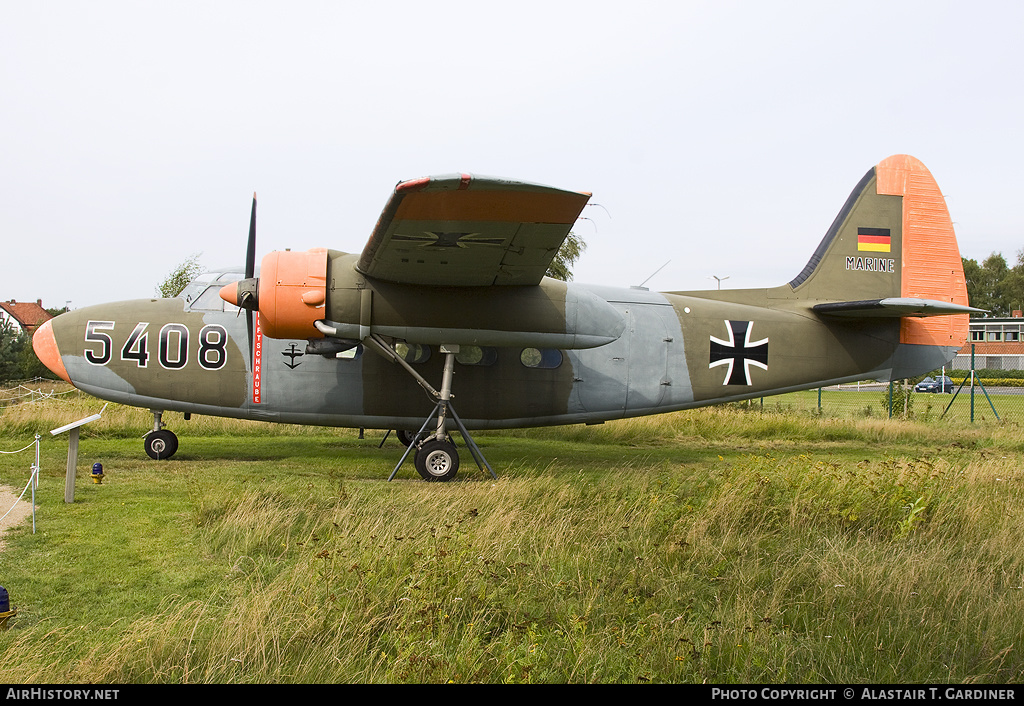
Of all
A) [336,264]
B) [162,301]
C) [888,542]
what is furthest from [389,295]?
[888,542]

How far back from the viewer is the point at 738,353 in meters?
11.8

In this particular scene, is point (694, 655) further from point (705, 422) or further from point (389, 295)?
point (705, 422)

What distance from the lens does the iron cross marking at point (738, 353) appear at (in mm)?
11789

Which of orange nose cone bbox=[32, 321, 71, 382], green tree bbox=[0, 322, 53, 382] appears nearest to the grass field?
orange nose cone bbox=[32, 321, 71, 382]

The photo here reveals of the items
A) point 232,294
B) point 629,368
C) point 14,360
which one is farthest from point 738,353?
point 14,360

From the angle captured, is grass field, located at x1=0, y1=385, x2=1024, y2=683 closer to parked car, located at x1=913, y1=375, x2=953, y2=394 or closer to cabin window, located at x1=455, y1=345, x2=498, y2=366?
cabin window, located at x1=455, y1=345, x2=498, y2=366

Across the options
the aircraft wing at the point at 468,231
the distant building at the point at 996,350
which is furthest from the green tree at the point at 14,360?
the distant building at the point at 996,350

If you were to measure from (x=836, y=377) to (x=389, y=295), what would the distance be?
7.85m

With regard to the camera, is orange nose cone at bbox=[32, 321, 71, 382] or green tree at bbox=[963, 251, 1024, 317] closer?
orange nose cone at bbox=[32, 321, 71, 382]

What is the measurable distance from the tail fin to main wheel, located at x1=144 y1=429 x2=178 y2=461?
11210 millimetres

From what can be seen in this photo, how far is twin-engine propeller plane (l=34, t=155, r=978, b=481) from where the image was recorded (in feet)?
30.4

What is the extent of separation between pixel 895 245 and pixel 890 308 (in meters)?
2.33

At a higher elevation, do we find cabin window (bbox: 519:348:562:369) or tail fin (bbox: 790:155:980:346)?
tail fin (bbox: 790:155:980:346)
